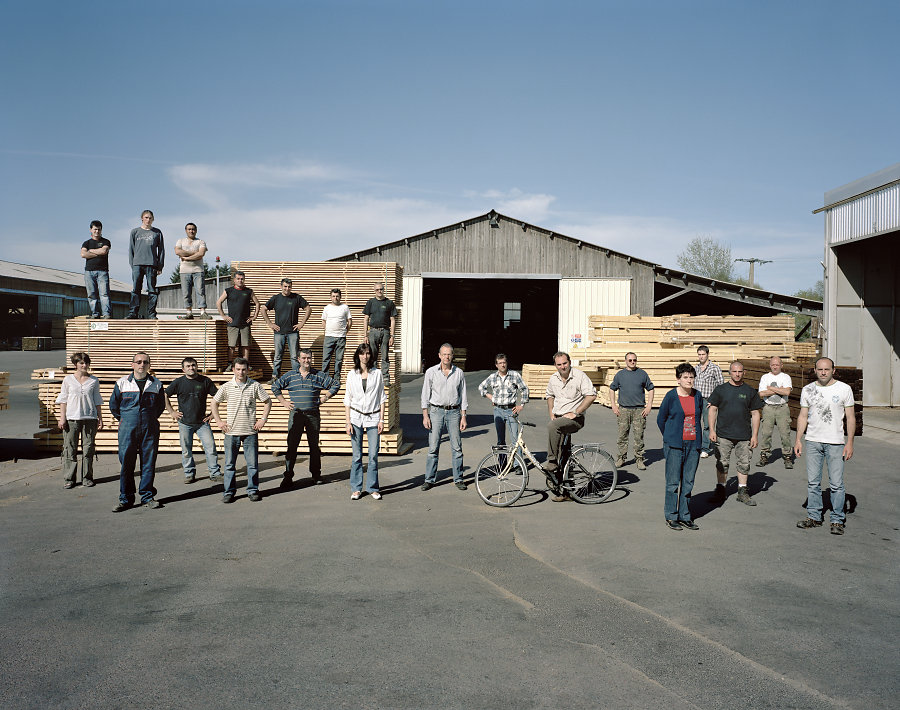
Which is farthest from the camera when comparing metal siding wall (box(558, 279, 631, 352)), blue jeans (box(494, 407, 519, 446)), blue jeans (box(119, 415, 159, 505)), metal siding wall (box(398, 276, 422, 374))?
metal siding wall (box(398, 276, 422, 374))

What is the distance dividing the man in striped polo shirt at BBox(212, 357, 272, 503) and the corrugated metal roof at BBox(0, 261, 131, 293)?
125ft

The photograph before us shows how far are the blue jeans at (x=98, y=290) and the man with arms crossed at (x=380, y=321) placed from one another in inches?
206

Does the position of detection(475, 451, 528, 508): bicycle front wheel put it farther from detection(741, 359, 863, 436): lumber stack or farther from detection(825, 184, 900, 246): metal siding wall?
detection(825, 184, 900, 246): metal siding wall

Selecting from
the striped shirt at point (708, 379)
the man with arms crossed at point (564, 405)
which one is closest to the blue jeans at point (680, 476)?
the man with arms crossed at point (564, 405)

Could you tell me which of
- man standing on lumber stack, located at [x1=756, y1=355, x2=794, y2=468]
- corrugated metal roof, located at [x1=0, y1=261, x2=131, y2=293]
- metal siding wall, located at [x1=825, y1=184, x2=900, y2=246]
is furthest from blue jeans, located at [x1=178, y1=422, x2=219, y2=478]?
corrugated metal roof, located at [x1=0, y1=261, x2=131, y2=293]

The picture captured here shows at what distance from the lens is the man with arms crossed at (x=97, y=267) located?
12.9 metres

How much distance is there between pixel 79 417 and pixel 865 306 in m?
22.0

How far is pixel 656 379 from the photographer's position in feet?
74.0

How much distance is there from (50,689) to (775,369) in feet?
37.7

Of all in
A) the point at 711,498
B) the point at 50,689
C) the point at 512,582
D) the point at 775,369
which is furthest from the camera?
the point at 775,369

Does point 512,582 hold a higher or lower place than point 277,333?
lower

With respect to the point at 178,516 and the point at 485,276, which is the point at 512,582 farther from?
the point at 485,276

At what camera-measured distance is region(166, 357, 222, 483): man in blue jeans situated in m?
10.1

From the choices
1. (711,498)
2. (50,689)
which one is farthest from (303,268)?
(50,689)
